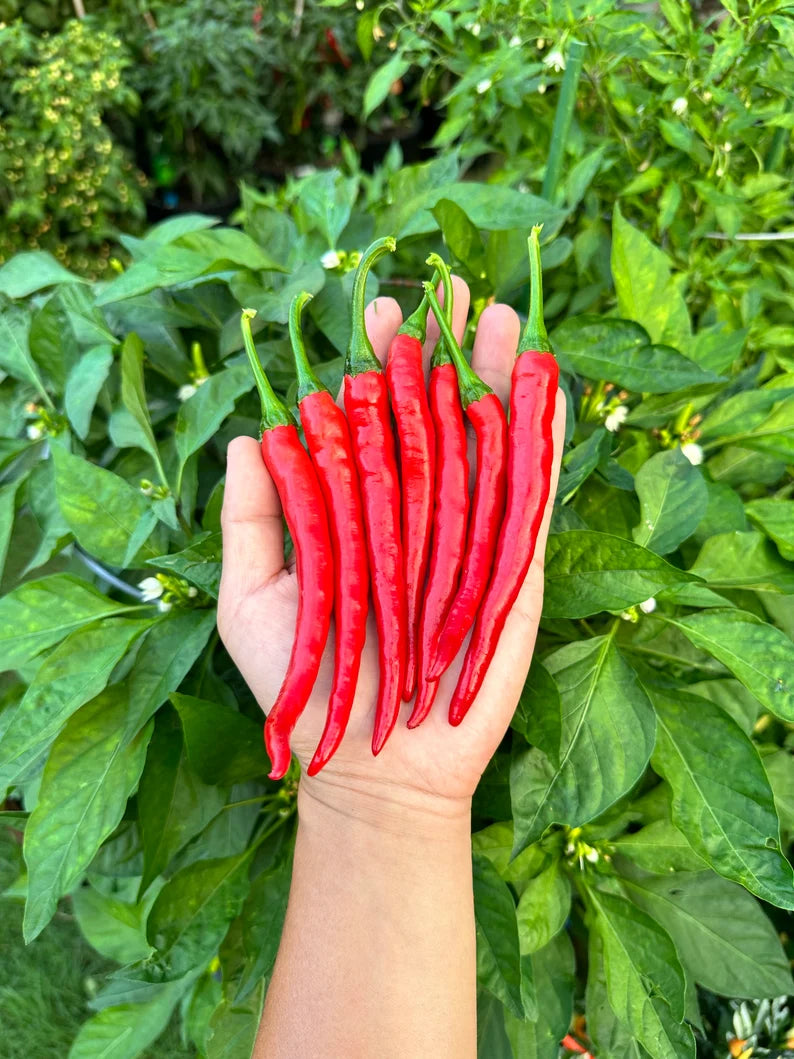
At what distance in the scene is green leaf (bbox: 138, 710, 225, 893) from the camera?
3.56ft

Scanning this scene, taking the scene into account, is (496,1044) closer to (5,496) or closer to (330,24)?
(5,496)

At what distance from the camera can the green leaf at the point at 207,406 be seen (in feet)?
3.79

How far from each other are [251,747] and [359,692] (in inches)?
7.0

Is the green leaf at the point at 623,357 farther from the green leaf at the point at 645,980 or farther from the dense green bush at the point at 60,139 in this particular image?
the dense green bush at the point at 60,139

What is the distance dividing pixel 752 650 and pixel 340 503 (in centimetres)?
61

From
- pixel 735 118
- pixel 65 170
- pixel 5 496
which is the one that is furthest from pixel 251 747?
pixel 65 170

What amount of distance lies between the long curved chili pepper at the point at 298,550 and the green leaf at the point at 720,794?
19.7 inches

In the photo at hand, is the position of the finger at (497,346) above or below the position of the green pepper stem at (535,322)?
below

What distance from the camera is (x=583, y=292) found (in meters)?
1.56

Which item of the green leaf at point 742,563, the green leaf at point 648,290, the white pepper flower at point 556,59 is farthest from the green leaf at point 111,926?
the white pepper flower at point 556,59

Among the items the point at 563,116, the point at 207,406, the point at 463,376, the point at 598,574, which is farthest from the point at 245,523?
the point at 563,116

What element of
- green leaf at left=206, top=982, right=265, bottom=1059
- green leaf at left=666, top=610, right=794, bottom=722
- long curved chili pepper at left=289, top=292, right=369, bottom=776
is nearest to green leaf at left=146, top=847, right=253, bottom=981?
green leaf at left=206, top=982, right=265, bottom=1059

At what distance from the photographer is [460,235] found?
4.11 ft

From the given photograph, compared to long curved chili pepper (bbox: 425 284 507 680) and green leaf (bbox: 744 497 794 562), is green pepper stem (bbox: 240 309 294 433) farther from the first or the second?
green leaf (bbox: 744 497 794 562)
